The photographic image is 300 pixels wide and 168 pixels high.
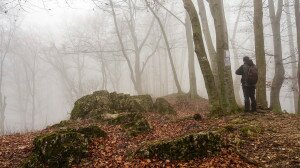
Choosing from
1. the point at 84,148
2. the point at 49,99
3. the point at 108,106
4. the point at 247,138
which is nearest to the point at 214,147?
the point at 247,138

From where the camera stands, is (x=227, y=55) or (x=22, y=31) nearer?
(x=227, y=55)

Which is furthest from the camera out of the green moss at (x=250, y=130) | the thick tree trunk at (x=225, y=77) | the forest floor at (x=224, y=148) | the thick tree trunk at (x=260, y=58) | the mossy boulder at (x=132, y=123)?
the thick tree trunk at (x=260, y=58)

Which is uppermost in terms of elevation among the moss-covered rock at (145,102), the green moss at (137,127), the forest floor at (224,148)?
the moss-covered rock at (145,102)

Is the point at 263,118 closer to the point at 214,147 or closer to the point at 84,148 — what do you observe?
the point at 214,147

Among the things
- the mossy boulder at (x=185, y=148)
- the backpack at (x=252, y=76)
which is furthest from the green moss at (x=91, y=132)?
the backpack at (x=252, y=76)

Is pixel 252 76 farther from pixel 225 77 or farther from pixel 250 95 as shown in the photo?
pixel 225 77

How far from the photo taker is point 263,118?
32.9 ft

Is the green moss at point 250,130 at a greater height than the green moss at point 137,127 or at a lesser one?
lesser

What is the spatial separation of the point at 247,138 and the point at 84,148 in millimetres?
3732

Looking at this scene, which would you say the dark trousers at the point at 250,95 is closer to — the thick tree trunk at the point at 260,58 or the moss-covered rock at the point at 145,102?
the thick tree trunk at the point at 260,58

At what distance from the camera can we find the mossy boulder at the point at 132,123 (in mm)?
8844

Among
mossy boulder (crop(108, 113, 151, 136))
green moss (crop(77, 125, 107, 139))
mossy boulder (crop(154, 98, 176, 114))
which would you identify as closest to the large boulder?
green moss (crop(77, 125, 107, 139))

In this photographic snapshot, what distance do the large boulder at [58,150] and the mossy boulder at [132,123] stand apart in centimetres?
159

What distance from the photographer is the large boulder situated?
6961mm
